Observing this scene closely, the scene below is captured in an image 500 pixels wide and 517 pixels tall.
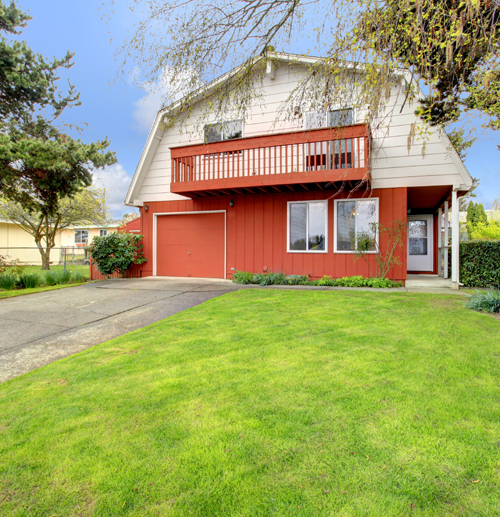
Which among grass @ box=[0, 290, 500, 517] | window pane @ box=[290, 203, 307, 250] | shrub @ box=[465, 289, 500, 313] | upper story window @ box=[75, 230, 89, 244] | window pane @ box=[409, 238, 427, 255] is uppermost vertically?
upper story window @ box=[75, 230, 89, 244]

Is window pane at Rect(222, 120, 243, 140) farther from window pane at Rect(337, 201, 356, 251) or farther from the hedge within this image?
the hedge

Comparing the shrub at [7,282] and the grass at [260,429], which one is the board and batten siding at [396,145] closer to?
the grass at [260,429]

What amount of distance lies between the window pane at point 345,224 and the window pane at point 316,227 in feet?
1.50

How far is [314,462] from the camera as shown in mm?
1785

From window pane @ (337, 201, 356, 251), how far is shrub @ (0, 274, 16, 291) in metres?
10.1

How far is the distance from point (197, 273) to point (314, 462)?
951 centimetres

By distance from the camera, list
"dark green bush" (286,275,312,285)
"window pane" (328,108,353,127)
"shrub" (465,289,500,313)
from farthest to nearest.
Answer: "dark green bush" (286,275,312,285)
"window pane" (328,108,353,127)
"shrub" (465,289,500,313)

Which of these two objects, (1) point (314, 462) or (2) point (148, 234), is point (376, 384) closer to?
(1) point (314, 462)

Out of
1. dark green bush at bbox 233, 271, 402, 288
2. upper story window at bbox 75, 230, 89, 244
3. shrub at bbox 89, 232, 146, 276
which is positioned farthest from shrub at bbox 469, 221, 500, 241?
upper story window at bbox 75, 230, 89, 244

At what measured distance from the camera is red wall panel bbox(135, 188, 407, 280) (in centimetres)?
860

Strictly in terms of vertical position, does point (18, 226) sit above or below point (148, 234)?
above

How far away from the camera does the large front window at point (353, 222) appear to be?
28.7 ft

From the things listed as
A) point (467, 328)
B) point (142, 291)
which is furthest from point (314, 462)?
point (142, 291)

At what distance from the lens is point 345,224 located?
8992 millimetres
